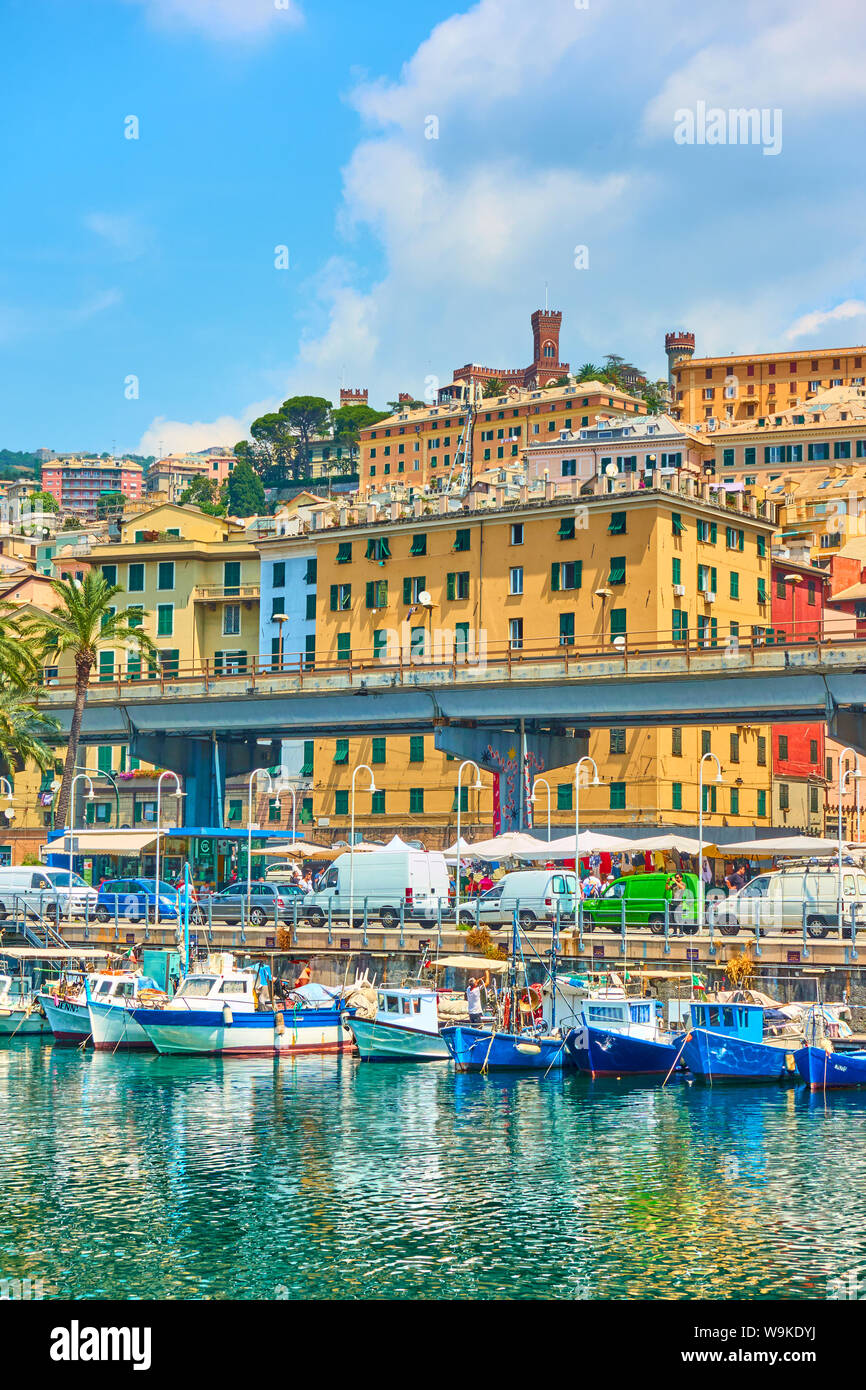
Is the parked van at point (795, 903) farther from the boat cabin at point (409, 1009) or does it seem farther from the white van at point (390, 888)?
the white van at point (390, 888)

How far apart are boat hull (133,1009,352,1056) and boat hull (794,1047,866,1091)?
14660mm

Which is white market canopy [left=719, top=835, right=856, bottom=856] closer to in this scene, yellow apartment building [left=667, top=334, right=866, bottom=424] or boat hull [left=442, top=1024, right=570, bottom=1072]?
boat hull [left=442, top=1024, right=570, bottom=1072]

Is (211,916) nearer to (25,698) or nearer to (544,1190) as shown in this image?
(25,698)

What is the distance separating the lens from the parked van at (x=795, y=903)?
48.9 m

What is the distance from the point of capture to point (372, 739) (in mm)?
93875

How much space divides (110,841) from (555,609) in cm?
3098

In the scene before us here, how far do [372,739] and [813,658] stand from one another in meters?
36.7

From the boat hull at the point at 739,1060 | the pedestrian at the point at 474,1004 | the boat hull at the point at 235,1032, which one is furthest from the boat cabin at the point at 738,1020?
the boat hull at the point at 235,1032

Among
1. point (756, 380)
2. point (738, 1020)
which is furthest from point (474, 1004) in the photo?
point (756, 380)

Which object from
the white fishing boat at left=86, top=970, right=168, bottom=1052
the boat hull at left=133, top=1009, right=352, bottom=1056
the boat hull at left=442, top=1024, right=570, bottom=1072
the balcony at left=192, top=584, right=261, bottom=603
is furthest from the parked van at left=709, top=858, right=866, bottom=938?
the balcony at left=192, top=584, right=261, bottom=603

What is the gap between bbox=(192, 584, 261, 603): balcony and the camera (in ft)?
359

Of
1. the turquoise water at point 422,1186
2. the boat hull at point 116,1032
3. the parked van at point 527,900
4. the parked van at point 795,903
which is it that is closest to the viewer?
the turquoise water at point 422,1186

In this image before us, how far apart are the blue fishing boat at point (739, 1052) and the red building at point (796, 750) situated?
1840 inches

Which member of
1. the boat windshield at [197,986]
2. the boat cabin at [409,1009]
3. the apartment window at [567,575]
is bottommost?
the boat cabin at [409,1009]
